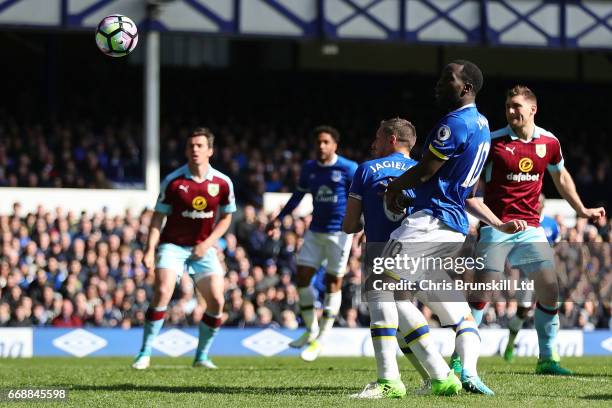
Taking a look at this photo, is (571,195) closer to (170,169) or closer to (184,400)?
(184,400)

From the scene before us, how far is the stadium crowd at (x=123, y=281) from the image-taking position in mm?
20781

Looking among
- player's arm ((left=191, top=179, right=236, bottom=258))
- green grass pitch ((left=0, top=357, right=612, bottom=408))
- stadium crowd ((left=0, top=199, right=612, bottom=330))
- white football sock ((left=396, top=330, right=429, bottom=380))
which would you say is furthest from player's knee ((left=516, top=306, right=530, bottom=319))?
white football sock ((left=396, top=330, right=429, bottom=380))

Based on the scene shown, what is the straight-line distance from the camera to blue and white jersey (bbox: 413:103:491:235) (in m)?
8.53

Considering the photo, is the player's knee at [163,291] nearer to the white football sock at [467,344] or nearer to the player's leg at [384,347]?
the player's leg at [384,347]

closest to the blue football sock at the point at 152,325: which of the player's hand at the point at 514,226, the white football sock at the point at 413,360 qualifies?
the white football sock at the point at 413,360

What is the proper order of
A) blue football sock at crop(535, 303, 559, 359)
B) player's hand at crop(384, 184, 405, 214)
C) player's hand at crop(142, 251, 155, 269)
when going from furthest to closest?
player's hand at crop(142, 251, 155, 269) → blue football sock at crop(535, 303, 559, 359) → player's hand at crop(384, 184, 405, 214)

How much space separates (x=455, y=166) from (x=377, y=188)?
35.8 inches

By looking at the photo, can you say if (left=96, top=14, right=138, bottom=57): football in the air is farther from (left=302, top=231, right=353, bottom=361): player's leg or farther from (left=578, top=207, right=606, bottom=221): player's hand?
(left=578, top=207, right=606, bottom=221): player's hand

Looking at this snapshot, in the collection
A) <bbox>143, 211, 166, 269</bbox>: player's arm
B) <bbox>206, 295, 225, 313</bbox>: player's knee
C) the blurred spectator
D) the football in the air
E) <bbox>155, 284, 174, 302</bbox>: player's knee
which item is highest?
the football in the air

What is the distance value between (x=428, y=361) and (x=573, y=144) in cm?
2644

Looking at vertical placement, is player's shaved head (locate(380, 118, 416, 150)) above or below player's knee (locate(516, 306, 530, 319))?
above

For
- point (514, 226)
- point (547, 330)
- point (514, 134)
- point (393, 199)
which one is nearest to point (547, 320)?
point (547, 330)

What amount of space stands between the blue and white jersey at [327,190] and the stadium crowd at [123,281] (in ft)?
16.7

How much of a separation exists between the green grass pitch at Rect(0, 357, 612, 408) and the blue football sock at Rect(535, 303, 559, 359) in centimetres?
39
